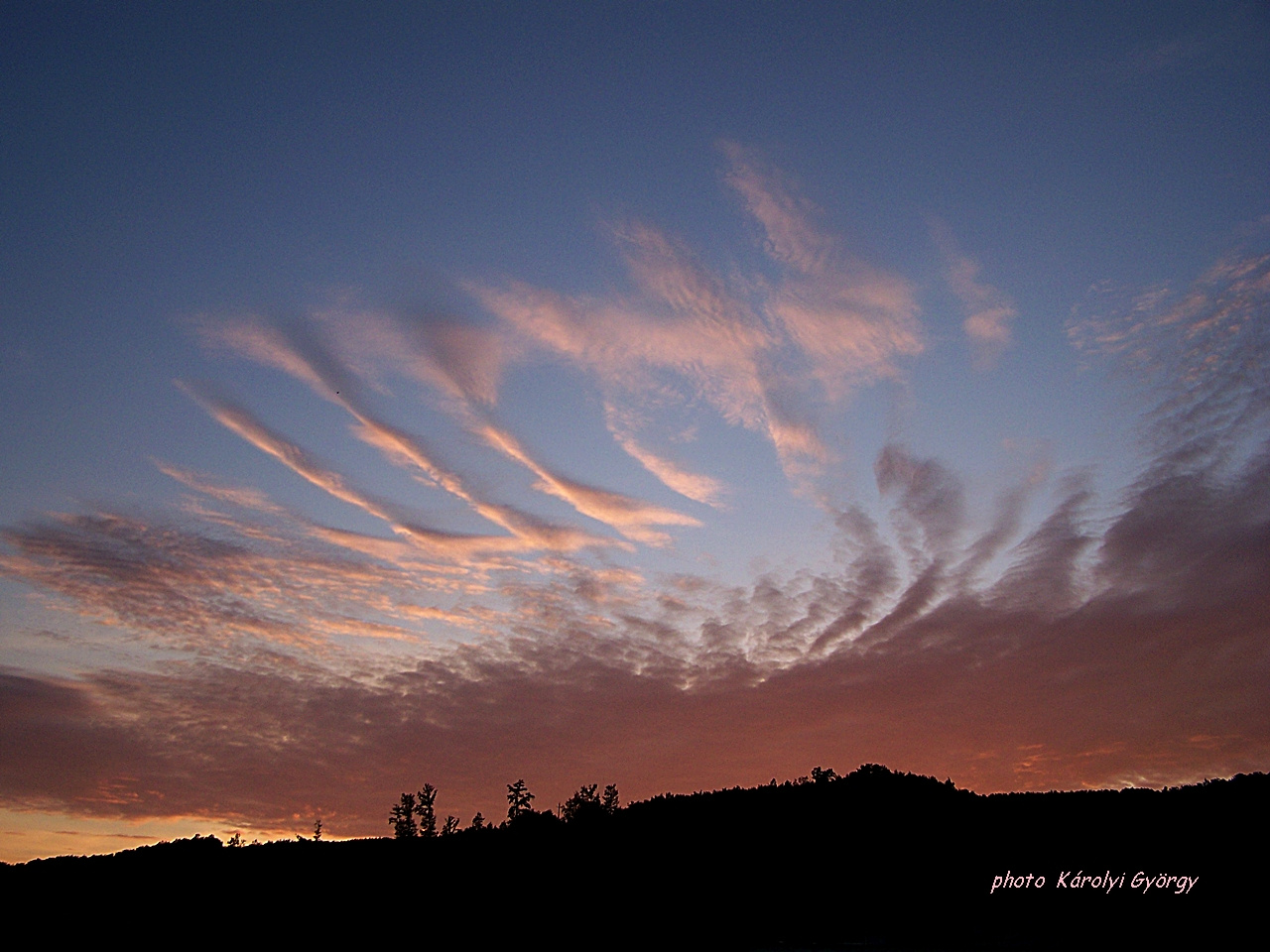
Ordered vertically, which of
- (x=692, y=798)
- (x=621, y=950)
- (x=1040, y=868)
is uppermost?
(x=692, y=798)

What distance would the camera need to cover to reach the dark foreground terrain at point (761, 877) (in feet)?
121

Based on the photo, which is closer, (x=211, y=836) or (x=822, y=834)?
(x=822, y=834)

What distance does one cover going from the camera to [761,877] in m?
55.2

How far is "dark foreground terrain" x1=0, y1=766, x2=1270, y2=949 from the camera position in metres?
36.8

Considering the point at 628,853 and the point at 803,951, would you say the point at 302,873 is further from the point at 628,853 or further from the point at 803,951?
the point at 803,951

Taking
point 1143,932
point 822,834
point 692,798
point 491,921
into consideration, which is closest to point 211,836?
point 491,921

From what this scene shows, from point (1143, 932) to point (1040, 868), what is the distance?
30.8 ft

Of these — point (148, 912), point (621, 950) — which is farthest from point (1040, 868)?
point (148, 912)

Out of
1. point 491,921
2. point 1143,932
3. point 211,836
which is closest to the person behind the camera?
point 1143,932

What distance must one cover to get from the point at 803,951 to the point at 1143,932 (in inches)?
545

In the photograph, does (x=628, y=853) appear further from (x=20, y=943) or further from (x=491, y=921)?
(x=20, y=943)

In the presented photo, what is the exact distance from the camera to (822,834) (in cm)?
5678

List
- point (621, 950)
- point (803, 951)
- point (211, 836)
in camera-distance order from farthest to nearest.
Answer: point (211, 836) < point (621, 950) < point (803, 951)

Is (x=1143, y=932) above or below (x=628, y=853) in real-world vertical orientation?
below
